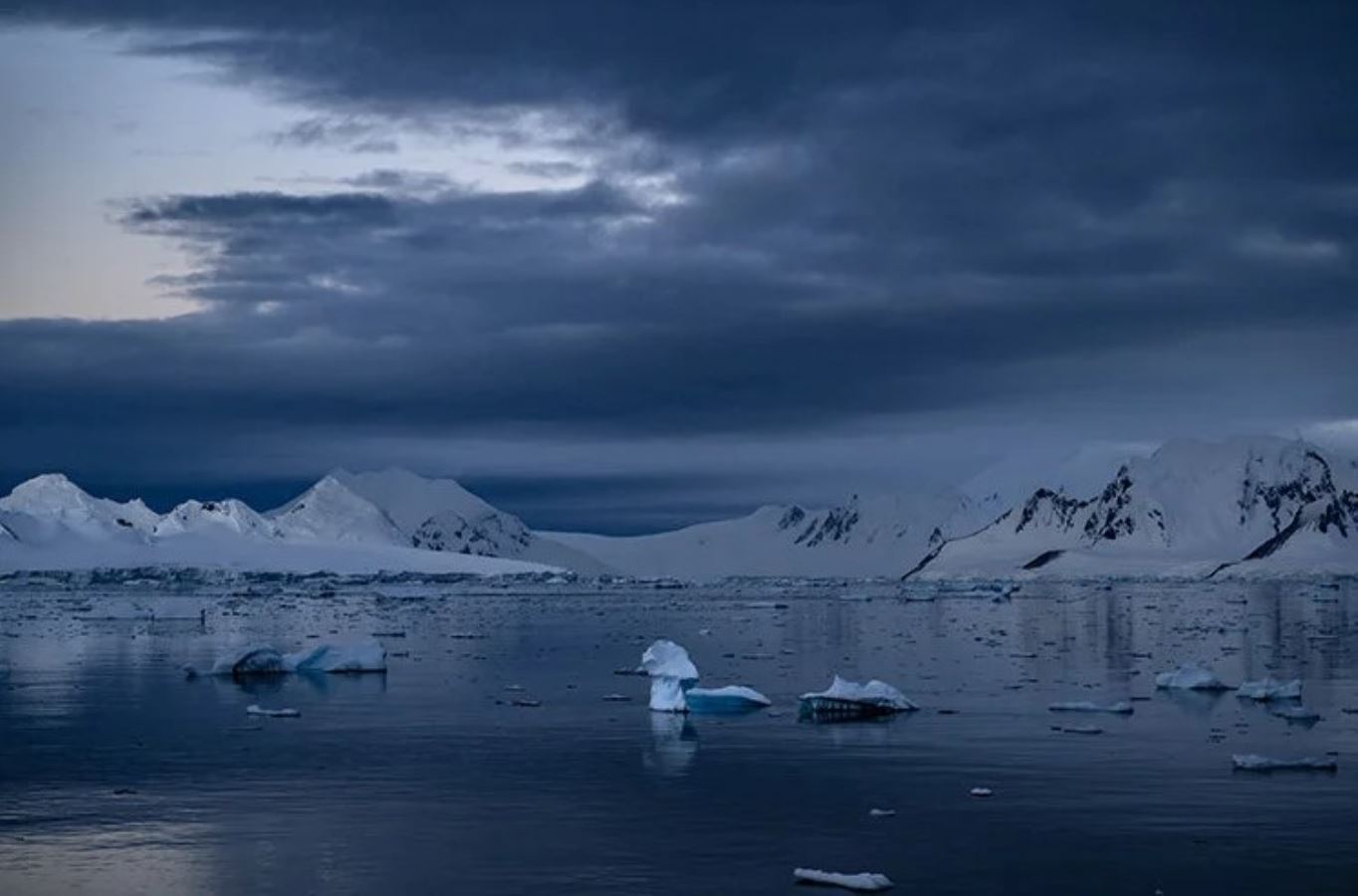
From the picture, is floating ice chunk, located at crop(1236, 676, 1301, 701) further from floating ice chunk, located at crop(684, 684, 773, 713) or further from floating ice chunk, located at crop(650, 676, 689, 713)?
floating ice chunk, located at crop(650, 676, 689, 713)

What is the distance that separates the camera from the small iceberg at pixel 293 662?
40906 millimetres

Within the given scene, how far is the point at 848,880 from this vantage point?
15484 mm

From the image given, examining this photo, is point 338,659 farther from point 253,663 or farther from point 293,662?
point 253,663

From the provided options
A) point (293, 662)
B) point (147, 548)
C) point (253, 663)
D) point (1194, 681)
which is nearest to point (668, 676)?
point (1194, 681)

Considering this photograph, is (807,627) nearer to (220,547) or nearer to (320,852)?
(320,852)

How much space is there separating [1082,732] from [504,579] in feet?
544

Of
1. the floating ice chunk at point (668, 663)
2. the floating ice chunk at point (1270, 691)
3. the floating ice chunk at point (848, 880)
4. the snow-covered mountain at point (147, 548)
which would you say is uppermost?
the snow-covered mountain at point (147, 548)

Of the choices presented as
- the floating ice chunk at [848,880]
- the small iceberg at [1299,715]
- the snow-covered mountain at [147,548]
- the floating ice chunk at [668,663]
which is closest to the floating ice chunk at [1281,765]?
A: the small iceberg at [1299,715]

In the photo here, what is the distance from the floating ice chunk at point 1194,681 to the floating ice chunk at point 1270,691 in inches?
52.7

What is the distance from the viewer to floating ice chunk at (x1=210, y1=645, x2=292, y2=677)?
1610 inches

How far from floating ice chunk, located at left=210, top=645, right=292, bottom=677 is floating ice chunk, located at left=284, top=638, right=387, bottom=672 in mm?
265

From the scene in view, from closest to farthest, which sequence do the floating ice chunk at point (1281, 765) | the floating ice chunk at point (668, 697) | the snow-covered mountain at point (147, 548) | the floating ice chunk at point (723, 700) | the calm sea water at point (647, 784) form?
the calm sea water at point (647, 784) < the floating ice chunk at point (1281, 765) < the floating ice chunk at point (668, 697) < the floating ice chunk at point (723, 700) < the snow-covered mountain at point (147, 548)

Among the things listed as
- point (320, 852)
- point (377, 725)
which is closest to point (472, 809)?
point (320, 852)

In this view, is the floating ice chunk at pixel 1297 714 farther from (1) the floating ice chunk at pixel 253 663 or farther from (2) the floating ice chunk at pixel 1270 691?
(1) the floating ice chunk at pixel 253 663
